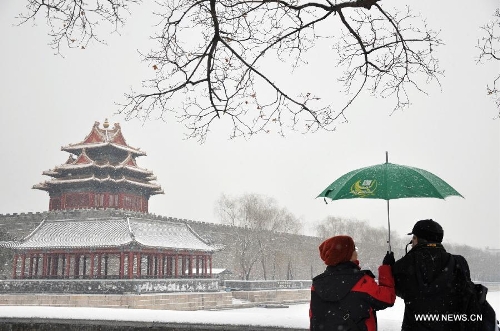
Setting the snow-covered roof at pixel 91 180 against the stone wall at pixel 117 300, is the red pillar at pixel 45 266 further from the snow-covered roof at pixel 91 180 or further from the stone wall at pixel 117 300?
the snow-covered roof at pixel 91 180

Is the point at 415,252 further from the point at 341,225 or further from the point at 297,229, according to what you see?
the point at 341,225

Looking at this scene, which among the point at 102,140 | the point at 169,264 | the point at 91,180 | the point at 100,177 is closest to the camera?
the point at 169,264

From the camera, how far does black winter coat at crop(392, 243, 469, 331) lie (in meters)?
2.38

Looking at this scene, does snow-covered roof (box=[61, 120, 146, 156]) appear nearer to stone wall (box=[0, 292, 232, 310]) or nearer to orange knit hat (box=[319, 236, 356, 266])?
stone wall (box=[0, 292, 232, 310])

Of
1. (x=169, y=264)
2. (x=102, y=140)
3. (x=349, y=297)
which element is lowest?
(x=169, y=264)

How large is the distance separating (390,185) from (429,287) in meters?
0.88

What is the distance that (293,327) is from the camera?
433cm

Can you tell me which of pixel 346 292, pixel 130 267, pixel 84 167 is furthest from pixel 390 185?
pixel 84 167

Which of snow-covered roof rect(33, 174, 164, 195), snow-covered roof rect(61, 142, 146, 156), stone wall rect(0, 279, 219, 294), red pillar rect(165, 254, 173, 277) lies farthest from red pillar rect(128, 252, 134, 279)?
snow-covered roof rect(61, 142, 146, 156)

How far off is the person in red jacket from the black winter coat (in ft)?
0.29

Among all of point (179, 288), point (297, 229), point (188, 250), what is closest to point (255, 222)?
point (297, 229)

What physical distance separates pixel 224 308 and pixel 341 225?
24.6m

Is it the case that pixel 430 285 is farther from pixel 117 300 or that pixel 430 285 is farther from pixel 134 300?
pixel 117 300

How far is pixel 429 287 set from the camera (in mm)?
2387
